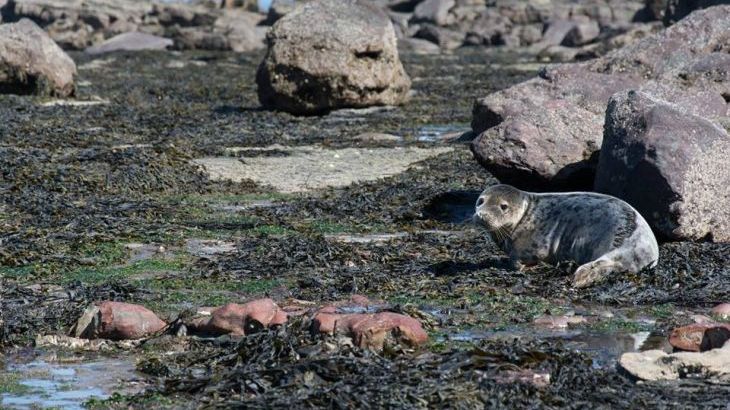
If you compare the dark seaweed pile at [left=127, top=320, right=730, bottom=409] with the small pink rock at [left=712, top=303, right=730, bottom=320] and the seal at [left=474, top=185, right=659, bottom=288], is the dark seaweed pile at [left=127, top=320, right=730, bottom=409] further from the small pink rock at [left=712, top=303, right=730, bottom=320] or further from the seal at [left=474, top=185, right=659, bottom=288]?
the seal at [left=474, top=185, right=659, bottom=288]

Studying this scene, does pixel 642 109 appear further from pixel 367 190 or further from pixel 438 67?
pixel 438 67

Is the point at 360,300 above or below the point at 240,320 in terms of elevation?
below

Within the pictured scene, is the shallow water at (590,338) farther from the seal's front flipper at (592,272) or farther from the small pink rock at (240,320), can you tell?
the seal's front flipper at (592,272)

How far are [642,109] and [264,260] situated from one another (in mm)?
3430

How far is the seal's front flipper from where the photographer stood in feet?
29.4

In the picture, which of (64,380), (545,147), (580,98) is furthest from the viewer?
(580,98)

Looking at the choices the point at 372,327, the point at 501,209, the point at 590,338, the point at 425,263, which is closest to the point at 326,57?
the point at 425,263

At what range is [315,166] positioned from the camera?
1598 centimetres

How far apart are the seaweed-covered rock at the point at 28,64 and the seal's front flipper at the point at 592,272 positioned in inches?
647

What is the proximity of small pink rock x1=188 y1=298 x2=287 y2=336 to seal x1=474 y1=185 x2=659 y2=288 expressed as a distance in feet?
7.69

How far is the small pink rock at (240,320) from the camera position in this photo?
7.60m

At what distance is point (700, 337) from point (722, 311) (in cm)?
127

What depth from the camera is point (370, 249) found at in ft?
34.8

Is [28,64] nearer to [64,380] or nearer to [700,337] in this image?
[64,380]
